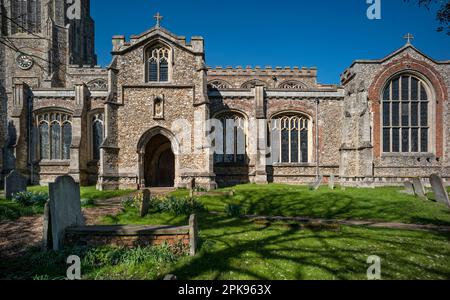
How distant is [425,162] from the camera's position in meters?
18.9

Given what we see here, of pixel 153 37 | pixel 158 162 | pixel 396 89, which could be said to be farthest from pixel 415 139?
pixel 153 37

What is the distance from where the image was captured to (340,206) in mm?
11164

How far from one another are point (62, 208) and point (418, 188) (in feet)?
49.4

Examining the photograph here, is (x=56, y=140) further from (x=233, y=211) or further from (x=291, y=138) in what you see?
(x=291, y=138)

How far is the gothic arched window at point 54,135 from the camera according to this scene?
2009cm

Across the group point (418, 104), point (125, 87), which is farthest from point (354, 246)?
point (418, 104)

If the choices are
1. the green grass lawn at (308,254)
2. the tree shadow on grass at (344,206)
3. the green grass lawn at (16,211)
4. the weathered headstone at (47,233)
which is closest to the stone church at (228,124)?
the tree shadow on grass at (344,206)

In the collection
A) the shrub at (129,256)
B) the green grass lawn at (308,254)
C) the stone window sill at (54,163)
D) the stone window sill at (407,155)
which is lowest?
the green grass lawn at (308,254)

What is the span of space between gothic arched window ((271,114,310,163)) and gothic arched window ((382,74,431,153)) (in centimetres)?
562

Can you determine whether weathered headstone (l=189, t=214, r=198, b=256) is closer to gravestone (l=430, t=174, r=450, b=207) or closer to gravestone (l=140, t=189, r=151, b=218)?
gravestone (l=140, t=189, r=151, b=218)

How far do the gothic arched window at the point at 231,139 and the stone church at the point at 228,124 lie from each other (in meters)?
0.08

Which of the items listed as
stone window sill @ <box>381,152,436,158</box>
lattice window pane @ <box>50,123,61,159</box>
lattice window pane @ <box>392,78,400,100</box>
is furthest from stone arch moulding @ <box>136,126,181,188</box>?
lattice window pane @ <box>392,78,400,100</box>

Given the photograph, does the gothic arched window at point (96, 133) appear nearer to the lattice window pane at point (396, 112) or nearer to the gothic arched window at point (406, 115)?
the gothic arched window at point (406, 115)
